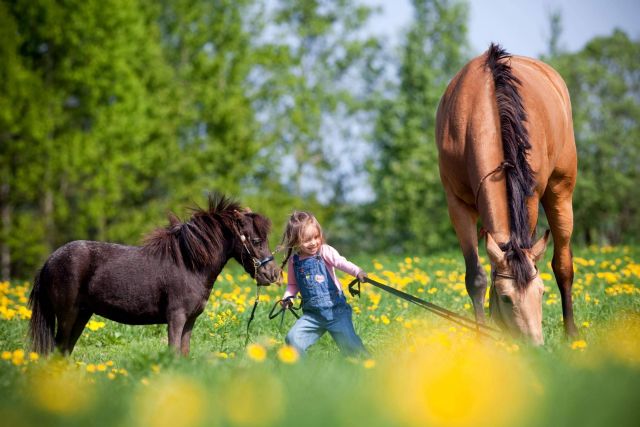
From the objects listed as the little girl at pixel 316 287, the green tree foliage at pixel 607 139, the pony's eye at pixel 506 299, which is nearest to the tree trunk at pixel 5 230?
the little girl at pixel 316 287

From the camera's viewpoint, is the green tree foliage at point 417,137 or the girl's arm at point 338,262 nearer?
the girl's arm at point 338,262

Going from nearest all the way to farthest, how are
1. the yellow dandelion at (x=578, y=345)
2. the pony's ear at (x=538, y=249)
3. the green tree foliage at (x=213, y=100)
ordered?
the yellow dandelion at (x=578, y=345), the pony's ear at (x=538, y=249), the green tree foliage at (x=213, y=100)

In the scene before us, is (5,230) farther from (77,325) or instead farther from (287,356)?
(287,356)

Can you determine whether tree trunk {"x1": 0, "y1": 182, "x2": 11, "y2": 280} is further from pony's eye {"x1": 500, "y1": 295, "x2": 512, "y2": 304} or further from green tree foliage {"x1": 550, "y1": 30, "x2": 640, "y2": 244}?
green tree foliage {"x1": 550, "y1": 30, "x2": 640, "y2": 244}

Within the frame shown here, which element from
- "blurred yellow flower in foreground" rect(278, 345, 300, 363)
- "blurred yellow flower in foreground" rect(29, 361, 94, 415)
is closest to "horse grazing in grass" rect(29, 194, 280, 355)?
"blurred yellow flower in foreground" rect(29, 361, 94, 415)

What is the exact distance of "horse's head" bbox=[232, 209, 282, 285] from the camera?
5414 millimetres

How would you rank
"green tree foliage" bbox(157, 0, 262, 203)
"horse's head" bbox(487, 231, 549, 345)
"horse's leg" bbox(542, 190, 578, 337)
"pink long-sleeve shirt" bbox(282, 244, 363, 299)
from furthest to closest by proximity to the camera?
"green tree foliage" bbox(157, 0, 262, 203) < "horse's leg" bbox(542, 190, 578, 337) < "pink long-sleeve shirt" bbox(282, 244, 363, 299) < "horse's head" bbox(487, 231, 549, 345)

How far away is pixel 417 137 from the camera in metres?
29.4

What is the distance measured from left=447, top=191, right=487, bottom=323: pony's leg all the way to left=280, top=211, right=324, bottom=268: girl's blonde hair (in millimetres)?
1628

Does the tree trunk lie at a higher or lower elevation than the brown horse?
lower

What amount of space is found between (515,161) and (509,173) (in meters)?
0.12

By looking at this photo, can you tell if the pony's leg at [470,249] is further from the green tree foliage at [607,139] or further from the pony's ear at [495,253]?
the green tree foliage at [607,139]

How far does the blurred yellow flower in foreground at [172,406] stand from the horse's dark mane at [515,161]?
2639 millimetres

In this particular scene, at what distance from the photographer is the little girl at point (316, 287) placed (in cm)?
524
